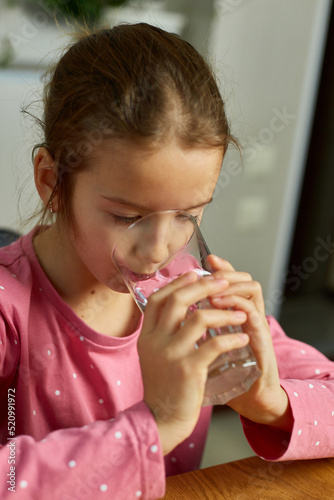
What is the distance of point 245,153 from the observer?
2426 millimetres

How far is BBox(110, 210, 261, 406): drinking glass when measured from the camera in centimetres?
64

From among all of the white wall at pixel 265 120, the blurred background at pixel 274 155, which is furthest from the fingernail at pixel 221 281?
the white wall at pixel 265 120

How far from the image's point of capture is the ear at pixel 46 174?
844mm

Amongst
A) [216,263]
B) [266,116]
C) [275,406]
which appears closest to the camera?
[216,263]

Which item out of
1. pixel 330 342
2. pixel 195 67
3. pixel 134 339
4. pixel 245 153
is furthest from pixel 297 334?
pixel 195 67

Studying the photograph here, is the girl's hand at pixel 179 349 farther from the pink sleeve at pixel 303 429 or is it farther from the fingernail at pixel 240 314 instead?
the pink sleeve at pixel 303 429

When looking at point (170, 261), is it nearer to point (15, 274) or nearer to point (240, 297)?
point (240, 297)

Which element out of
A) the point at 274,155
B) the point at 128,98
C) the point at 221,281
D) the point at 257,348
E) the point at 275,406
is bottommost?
the point at 274,155

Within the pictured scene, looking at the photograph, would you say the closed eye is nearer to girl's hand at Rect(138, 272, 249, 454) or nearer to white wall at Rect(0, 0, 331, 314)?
girl's hand at Rect(138, 272, 249, 454)

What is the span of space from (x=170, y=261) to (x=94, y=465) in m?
→ 0.26

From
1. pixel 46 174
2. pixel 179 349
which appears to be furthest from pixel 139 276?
pixel 46 174

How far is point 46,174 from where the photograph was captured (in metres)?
0.85

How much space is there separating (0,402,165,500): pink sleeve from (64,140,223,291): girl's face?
25cm

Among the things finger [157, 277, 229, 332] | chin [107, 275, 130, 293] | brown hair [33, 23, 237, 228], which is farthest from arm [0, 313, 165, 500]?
brown hair [33, 23, 237, 228]
